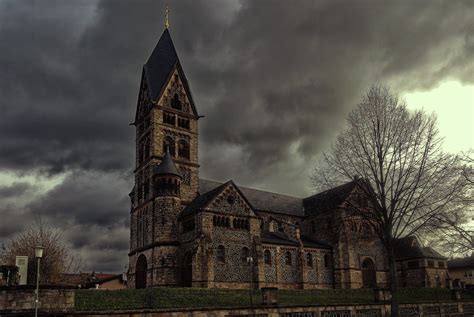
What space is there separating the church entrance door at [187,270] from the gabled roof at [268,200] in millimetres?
10841

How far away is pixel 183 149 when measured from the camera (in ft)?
170

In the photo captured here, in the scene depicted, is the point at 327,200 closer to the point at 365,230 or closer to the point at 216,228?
the point at 365,230

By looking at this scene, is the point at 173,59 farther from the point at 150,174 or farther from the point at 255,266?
the point at 255,266

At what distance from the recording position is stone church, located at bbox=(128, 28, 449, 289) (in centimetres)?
4272

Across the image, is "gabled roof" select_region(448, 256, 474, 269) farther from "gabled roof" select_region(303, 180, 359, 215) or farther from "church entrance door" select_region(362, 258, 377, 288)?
"gabled roof" select_region(303, 180, 359, 215)

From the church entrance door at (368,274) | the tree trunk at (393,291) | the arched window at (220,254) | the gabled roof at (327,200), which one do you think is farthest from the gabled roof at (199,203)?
the church entrance door at (368,274)

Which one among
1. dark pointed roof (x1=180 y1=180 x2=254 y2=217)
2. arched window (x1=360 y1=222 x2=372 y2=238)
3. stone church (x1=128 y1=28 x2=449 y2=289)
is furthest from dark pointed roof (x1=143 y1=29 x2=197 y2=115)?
arched window (x1=360 y1=222 x2=372 y2=238)

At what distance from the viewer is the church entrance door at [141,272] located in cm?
4678

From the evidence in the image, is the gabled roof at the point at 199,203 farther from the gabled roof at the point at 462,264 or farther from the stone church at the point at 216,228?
the gabled roof at the point at 462,264

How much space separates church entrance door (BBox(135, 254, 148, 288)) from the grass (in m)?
16.8

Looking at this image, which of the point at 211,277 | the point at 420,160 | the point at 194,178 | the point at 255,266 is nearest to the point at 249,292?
the point at 211,277

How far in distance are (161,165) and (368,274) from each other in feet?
95.7

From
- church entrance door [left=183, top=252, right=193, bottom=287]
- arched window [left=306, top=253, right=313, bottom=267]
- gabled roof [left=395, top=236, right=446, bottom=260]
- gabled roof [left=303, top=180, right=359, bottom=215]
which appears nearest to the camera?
church entrance door [left=183, top=252, right=193, bottom=287]

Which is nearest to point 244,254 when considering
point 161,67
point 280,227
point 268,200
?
point 280,227
